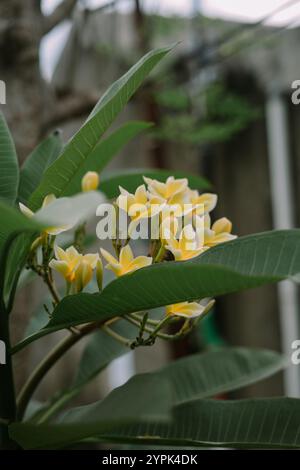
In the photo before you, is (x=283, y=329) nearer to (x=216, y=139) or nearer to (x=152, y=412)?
(x=216, y=139)

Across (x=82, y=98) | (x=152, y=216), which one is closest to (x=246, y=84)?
(x=82, y=98)

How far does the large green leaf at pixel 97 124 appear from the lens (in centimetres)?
49

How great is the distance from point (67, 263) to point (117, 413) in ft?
0.52

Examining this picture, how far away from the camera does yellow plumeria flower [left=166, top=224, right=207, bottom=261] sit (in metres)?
0.50

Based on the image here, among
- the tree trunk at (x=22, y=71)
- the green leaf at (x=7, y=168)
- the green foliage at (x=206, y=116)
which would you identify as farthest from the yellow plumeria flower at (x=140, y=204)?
the green foliage at (x=206, y=116)

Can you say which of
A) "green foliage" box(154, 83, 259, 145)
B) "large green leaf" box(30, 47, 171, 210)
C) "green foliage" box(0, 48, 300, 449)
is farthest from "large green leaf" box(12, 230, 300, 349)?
"green foliage" box(154, 83, 259, 145)

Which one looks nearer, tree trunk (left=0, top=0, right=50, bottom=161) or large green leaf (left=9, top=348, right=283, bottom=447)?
large green leaf (left=9, top=348, right=283, bottom=447)

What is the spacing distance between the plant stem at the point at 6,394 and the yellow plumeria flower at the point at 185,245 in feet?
0.52

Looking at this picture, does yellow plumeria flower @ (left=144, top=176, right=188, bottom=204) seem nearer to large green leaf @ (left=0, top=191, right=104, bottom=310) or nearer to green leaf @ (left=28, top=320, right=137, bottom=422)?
large green leaf @ (left=0, top=191, right=104, bottom=310)

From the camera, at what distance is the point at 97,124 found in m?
0.50

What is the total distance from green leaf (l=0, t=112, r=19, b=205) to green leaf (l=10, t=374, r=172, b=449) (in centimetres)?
20

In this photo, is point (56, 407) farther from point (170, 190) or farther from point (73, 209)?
point (73, 209)

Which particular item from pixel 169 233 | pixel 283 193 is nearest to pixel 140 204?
pixel 169 233

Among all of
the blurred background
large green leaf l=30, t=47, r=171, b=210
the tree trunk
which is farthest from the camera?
the blurred background
